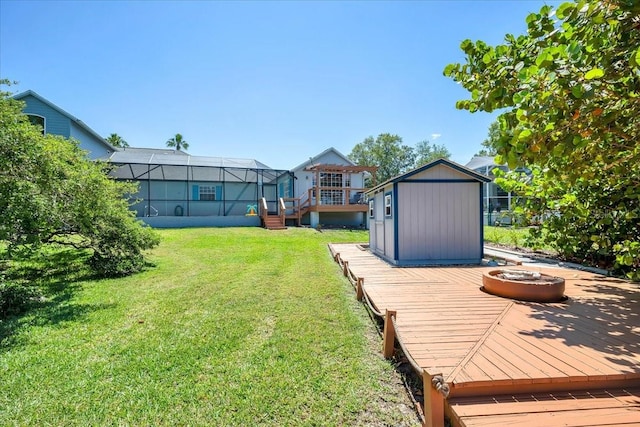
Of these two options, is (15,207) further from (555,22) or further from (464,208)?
(464,208)

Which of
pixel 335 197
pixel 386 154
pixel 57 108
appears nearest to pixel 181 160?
pixel 57 108

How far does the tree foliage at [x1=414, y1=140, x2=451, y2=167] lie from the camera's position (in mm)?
39281

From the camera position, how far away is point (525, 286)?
174 inches

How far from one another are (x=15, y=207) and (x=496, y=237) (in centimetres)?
1428

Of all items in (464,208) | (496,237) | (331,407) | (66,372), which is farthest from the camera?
(496,237)

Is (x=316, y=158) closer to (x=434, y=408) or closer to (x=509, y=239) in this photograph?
(x=509, y=239)

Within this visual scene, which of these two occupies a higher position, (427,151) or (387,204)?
(427,151)

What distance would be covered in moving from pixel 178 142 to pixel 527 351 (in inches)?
1853

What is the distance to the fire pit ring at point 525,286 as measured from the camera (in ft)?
14.3

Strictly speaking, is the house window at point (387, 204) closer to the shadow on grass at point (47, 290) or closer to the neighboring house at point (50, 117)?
the shadow on grass at point (47, 290)

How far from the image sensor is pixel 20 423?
2.17m

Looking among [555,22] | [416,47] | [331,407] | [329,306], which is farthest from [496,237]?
[331,407]

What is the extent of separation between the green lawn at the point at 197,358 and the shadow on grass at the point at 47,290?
32 mm

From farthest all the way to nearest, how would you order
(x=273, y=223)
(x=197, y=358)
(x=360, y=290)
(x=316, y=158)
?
(x=316, y=158) < (x=273, y=223) < (x=360, y=290) < (x=197, y=358)
